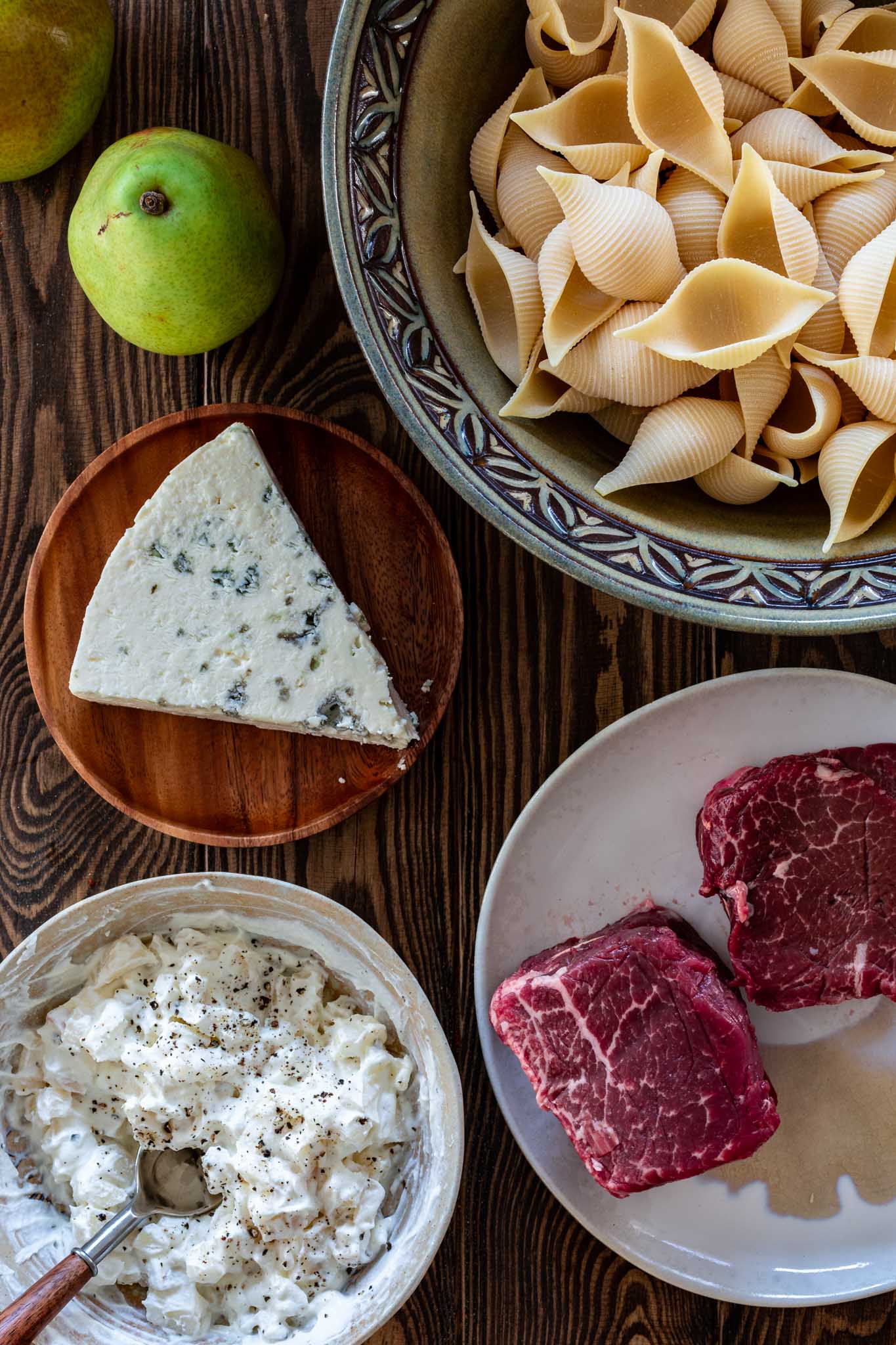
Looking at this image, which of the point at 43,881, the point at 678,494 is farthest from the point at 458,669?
the point at 43,881

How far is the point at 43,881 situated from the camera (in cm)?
139

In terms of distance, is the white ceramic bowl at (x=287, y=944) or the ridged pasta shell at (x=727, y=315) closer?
the ridged pasta shell at (x=727, y=315)

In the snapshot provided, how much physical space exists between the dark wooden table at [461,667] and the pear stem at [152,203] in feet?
0.81

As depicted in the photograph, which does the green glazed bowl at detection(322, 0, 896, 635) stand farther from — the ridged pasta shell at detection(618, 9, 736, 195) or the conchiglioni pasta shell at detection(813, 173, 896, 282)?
the conchiglioni pasta shell at detection(813, 173, 896, 282)

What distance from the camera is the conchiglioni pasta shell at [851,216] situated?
1.02 m

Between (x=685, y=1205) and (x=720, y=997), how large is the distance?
1.04ft

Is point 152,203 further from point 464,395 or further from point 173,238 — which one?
point 464,395

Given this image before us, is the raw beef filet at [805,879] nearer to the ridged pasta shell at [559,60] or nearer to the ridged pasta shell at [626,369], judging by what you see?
the ridged pasta shell at [626,369]

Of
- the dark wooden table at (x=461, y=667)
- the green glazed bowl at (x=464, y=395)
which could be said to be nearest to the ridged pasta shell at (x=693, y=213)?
the green glazed bowl at (x=464, y=395)

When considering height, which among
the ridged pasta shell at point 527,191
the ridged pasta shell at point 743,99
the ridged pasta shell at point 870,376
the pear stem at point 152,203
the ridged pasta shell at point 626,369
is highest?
the pear stem at point 152,203

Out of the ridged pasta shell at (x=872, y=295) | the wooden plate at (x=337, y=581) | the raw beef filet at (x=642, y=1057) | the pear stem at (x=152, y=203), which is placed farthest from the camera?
the wooden plate at (x=337, y=581)

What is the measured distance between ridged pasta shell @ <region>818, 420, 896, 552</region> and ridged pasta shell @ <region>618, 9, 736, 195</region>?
0.87ft

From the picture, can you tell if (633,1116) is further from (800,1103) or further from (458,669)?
(458,669)

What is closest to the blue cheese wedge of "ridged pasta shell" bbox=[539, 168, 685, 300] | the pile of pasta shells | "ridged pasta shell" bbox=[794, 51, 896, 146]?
the pile of pasta shells
